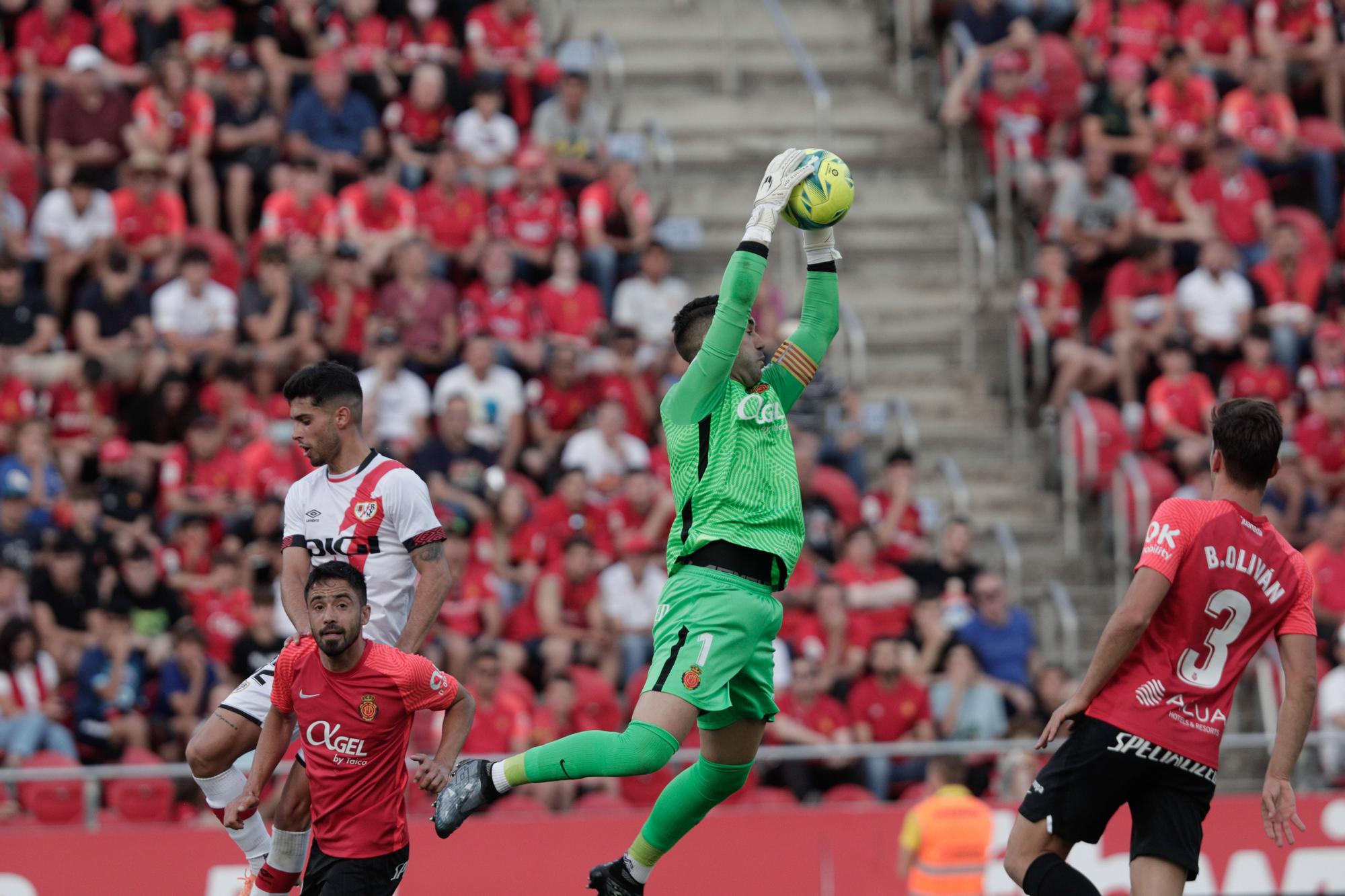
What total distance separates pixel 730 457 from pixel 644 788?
17.4 feet

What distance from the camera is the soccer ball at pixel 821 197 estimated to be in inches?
280

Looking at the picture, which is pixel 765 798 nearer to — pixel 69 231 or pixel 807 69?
pixel 69 231

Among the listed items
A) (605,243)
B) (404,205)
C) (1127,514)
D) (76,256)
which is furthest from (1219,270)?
(76,256)

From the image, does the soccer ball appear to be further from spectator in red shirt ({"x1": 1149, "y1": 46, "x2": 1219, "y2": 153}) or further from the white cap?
spectator in red shirt ({"x1": 1149, "y1": 46, "x2": 1219, "y2": 153})

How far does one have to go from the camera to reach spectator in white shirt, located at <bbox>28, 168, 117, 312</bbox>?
567 inches

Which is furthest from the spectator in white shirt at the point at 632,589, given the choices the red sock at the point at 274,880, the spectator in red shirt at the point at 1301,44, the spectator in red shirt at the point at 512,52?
the spectator in red shirt at the point at 1301,44

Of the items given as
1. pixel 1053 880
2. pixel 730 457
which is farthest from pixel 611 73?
pixel 1053 880

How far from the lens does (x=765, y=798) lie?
11898 mm

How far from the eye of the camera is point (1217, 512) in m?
6.67

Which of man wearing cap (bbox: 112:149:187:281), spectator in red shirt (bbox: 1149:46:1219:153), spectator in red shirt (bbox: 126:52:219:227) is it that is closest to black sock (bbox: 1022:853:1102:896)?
man wearing cap (bbox: 112:149:187:281)

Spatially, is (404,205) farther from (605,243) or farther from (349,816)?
(349,816)

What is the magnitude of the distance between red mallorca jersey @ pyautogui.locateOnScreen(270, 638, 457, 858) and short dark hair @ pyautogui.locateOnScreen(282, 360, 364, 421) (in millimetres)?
1016

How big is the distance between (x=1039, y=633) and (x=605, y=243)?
16.4 ft

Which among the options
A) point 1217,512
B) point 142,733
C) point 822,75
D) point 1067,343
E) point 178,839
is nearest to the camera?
point 1217,512
